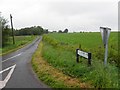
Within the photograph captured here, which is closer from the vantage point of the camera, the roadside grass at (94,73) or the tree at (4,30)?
the roadside grass at (94,73)

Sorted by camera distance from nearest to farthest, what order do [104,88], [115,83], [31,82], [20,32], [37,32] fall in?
[104,88]
[115,83]
[31,82]
[20,32]
[37,32]

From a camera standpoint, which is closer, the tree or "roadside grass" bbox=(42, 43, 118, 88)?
"roadside grass" bbox=(42, 43, 118, 88)

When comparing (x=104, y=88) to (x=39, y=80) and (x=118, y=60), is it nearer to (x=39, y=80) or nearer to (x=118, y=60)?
(x=39, y=80)

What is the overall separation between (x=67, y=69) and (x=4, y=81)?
10.5 ft

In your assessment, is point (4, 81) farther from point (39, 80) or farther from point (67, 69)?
point (67, 69)

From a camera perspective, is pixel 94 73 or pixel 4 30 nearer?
pixel 94 73

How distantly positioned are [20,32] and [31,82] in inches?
5266

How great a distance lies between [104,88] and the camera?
9102 millimetres

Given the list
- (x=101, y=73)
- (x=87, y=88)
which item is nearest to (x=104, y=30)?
(x=101, y=73)

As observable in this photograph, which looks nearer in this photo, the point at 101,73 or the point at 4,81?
the point at 101,73

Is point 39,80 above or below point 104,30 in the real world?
below

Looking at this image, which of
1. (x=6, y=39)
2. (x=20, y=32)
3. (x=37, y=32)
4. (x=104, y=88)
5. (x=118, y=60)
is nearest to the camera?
(x=104, y=88)

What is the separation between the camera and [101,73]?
33.7ft

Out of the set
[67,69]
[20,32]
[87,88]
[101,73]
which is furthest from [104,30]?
[20,32]
